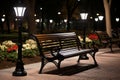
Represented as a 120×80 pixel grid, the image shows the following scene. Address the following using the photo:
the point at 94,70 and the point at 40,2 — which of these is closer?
the point at 94,70

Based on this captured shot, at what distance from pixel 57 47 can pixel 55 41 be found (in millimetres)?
1444

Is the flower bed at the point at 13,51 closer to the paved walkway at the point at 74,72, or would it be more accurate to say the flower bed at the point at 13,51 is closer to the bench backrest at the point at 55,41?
the paved walkway at the point at 74,72

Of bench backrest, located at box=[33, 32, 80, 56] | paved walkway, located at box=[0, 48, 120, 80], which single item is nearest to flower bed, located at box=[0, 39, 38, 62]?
paved walkway, located at box=[0, 48, 120, 80]

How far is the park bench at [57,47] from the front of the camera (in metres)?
10.5

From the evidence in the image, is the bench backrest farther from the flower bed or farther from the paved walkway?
the flower bed

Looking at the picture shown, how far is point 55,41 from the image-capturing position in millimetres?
11914

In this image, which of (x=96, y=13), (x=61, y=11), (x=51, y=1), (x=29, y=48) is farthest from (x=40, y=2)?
(x=29, y=48)

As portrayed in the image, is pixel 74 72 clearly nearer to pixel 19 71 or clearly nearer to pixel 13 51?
pixel 19 71

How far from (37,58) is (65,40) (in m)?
1.91

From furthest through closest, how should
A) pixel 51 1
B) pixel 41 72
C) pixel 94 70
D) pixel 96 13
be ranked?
pixel 96 13
pixel 51 1
pixel 94 70
pixel 41 72

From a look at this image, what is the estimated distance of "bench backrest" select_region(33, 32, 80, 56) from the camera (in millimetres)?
10656

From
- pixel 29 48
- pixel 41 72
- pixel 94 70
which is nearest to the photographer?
pixel 41 72

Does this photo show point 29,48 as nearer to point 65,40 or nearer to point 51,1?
point 65,40

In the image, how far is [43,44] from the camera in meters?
11.0
